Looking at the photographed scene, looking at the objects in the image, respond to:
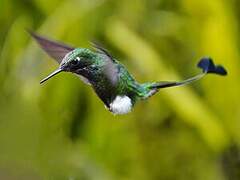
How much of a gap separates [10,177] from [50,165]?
0.11 feet

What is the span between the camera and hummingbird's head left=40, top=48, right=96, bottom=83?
34cm

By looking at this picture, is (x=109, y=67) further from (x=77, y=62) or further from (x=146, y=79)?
(x=146, y=79)

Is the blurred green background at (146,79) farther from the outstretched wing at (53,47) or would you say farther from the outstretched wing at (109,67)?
the outstretched wing at (109,67)

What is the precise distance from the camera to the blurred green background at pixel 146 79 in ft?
4.66

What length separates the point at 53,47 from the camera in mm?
467

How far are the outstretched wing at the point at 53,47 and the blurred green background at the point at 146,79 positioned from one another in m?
0.86

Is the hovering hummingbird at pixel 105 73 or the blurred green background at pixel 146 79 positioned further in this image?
the blurred green background at pixel 146 79

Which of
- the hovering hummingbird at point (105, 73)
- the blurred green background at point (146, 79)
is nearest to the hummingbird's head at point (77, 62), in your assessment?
the hovering hummingbird at point (105, 73)

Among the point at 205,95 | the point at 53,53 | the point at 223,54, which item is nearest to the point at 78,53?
the point at 53,53

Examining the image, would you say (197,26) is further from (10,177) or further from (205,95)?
(10,177)

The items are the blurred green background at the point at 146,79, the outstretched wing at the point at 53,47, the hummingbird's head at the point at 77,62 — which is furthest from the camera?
the blurred green background at the point at 146,79

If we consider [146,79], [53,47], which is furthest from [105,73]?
[146,79]

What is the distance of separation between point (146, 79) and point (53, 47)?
0.98 m

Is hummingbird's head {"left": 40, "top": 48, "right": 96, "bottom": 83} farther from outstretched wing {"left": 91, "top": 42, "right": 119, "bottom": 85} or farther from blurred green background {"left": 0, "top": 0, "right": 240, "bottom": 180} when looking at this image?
blurred green background {"left": 0, "top": 0, "right": 240, "bottom": 180}
